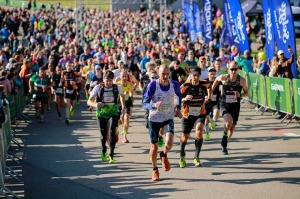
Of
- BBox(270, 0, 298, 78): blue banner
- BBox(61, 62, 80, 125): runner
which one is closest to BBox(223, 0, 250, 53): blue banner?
BBox(270, 0, 298, 78): blue banner

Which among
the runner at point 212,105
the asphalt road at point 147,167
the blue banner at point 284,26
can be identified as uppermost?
the blue banner at point 284,26

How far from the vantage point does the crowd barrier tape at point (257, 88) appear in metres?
21.5

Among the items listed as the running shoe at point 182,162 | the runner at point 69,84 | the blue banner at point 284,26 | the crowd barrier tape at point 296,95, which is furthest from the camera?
the runner at point 69,84

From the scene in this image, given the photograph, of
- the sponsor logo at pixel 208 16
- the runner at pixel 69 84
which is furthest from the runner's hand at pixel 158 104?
the sponsor logo at pixel 208 16

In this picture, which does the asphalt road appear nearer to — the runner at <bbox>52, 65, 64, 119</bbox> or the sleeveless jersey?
the sleeveless jersey

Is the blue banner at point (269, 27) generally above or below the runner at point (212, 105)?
above

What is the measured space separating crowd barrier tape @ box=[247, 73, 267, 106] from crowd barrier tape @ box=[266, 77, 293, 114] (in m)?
0.51

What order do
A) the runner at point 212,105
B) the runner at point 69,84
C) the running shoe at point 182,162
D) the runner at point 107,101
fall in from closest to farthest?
the running shoe at point 182,162, the runner at point 107,101, the runner at point 212,105, the runner at point 69,84

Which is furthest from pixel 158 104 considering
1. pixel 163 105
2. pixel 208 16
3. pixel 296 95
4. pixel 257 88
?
pixel 208 16

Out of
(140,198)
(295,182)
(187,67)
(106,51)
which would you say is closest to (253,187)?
(295,182)

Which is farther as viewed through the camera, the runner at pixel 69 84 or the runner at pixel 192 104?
the runner at pixel 69 84

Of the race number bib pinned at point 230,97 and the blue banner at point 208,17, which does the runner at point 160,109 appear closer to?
the race number bib pinned at point 230,97

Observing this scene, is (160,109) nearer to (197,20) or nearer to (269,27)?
(269,27)

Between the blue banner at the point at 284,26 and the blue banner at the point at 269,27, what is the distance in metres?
0.34
